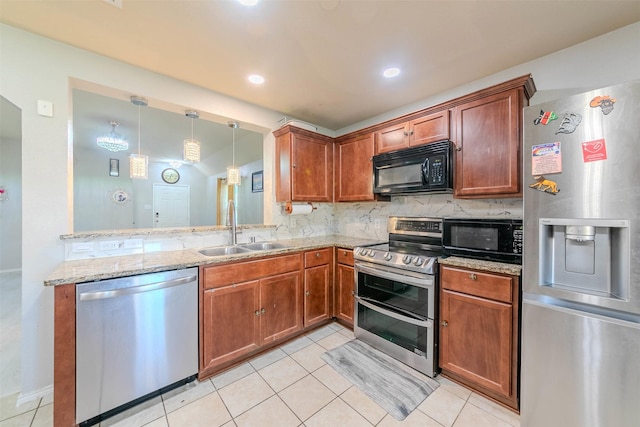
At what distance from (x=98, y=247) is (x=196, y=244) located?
734mm

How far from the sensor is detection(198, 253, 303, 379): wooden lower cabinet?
1.90 meters

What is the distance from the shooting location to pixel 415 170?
232cm

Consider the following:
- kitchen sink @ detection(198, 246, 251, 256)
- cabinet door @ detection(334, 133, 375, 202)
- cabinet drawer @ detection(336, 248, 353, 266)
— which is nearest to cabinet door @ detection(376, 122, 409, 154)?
cabinet door @ detection(334, 133, 375, 202)

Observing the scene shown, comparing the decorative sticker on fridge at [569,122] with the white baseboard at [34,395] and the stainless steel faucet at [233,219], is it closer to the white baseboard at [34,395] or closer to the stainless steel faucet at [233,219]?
the stainless steel faucet at [233,219]

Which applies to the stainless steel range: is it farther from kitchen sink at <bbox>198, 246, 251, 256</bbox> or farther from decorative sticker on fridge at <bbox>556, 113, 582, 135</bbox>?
kitchen sink at <bbox>198, 246, 251, 256</bbox>

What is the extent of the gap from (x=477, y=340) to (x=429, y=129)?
179cm

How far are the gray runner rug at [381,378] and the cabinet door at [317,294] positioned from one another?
0.41m

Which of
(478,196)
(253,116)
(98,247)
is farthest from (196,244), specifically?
(478,196)

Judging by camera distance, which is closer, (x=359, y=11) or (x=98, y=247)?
(x=359, y=11)

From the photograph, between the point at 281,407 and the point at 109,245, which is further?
the point at 109,245

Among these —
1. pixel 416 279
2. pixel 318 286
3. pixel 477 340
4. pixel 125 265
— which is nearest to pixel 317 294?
pixel 318 286

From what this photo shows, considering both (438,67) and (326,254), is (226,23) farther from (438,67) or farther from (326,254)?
(326,254)

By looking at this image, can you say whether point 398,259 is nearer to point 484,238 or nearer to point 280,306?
point 484,238

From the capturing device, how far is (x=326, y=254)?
2.75 meters
